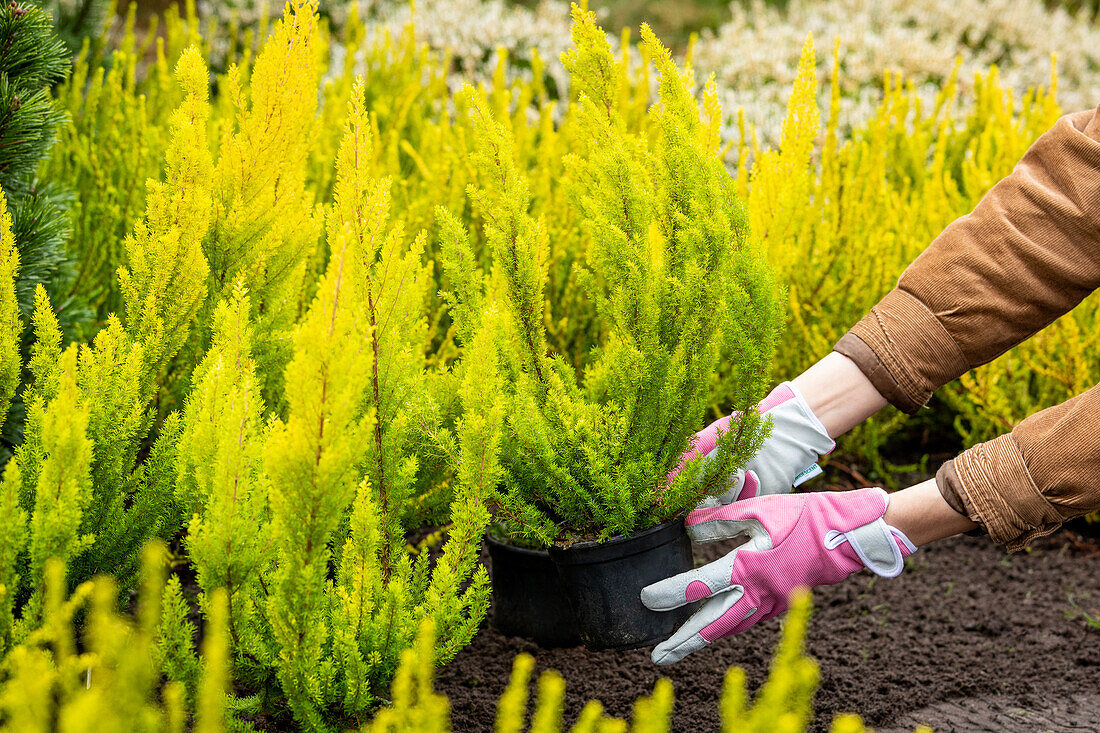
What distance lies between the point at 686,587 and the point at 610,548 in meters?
0.17

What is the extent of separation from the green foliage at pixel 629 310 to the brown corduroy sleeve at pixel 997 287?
49cm

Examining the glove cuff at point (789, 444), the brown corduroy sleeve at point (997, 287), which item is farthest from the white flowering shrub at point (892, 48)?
the glove cuff at point (789, 444)

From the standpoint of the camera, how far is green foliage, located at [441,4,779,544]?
59.6 inches

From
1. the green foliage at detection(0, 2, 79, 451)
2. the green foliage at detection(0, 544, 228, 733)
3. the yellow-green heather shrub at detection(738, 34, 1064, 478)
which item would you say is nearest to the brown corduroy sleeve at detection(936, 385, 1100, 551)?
the yellow-green heather shrub at detection(738, 34, 1064, 478)

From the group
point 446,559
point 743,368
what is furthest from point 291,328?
point 743,368

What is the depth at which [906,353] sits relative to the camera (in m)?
1.93

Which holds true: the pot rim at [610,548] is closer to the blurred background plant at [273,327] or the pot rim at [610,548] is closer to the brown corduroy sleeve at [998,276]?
the blurred background plant at [273,327]

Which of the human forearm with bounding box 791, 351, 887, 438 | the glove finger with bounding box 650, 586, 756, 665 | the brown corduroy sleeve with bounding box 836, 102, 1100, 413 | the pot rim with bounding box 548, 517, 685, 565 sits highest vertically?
the brown corduroy sleeve with bounding box 836, 102, 1100, 413

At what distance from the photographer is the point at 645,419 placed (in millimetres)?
1562

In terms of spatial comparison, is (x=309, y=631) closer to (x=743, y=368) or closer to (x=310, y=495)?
(x=310, y=495)

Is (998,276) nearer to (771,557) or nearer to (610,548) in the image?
(771,557)

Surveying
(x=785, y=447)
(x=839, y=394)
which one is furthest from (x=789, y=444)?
(x=839, y=394)

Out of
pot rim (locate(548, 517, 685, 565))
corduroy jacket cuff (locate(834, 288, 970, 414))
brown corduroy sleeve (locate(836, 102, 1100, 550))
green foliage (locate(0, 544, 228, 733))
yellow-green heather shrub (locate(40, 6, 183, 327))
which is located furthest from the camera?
yellow-green heather shrub (locate(40, 6, 183, 327))

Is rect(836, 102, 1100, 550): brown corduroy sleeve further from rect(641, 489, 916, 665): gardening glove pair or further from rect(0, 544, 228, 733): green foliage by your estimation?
rect(0, 544, 228, 733): green foliage
